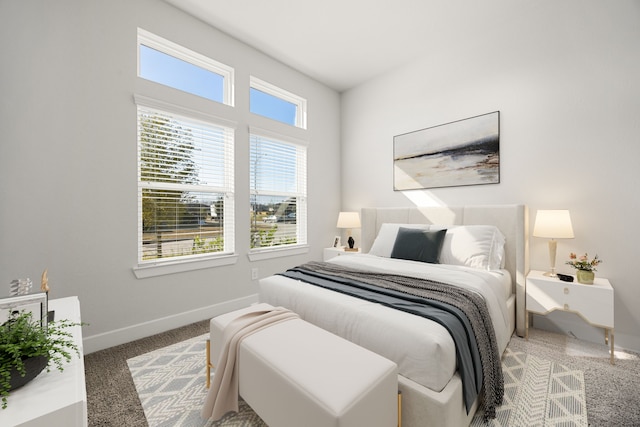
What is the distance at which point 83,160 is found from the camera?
217cm

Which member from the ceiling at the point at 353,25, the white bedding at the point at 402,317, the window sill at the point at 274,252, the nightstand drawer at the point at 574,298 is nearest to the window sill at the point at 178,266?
the window sill at the point at 274,252

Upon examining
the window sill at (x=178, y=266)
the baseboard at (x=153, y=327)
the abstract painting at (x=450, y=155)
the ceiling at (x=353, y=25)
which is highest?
the ceiling at (x=353, y=25)

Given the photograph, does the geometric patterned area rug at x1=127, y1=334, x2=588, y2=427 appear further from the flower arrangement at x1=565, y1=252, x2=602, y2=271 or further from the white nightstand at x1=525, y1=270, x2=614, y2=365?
the flower arrangement at x1=565, y1=252, x2=602, y2=271

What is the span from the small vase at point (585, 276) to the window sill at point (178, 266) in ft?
10.6

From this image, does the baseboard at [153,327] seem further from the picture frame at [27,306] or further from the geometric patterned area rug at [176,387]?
the picture frame at [27,306]

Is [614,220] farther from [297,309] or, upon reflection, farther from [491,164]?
[297,309]

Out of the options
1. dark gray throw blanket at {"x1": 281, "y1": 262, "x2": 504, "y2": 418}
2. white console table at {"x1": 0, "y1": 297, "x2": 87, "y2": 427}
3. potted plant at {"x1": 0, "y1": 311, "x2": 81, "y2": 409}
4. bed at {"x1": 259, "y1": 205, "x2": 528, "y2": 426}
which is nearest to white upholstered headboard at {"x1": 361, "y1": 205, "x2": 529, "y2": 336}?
bed at {"x1": 259, "y1": 205, "x2": 528, "y2": 426}

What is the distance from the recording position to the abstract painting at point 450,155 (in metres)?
2.95

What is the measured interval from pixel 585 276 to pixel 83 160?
4.16 metres

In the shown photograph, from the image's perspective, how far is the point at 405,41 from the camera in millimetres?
3162

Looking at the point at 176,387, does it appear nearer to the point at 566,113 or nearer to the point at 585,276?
the point at 585,276

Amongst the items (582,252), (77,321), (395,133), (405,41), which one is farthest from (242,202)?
(582,252)

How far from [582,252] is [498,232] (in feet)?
2.25

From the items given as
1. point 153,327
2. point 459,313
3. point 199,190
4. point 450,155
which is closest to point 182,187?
point 199,190
